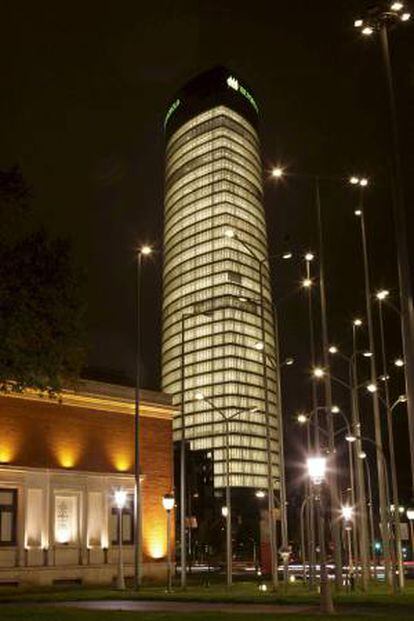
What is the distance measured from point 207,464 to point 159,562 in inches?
3367

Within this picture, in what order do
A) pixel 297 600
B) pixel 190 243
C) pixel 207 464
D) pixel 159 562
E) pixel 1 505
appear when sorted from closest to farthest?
pixel 297 600 → pixel 1 505 → pixel 159 562 → pixel 207 464 → pixel 190 243

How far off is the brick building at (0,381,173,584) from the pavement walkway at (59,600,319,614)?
57.5 feet

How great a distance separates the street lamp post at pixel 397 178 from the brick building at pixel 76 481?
33909mm

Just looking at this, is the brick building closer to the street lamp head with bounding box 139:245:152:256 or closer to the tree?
the street lamp head with bounding box 139:245:152:256

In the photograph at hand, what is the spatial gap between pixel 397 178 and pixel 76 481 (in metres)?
37.4

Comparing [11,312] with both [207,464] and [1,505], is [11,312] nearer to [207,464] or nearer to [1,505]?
[1,505]

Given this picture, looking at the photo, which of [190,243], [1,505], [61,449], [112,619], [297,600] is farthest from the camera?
[190,243]

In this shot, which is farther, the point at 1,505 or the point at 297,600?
the point at 1,505

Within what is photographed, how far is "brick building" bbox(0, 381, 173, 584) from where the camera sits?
157 ft

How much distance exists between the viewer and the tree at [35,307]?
30.8m

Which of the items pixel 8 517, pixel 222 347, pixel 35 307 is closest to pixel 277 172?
pixel 35 307

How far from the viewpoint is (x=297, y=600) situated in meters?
28.9

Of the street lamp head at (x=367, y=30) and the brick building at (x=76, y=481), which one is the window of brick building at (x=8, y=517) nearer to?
the brick building at (x=76, y=481)

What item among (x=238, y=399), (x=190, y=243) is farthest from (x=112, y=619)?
(x=190, y=243)
